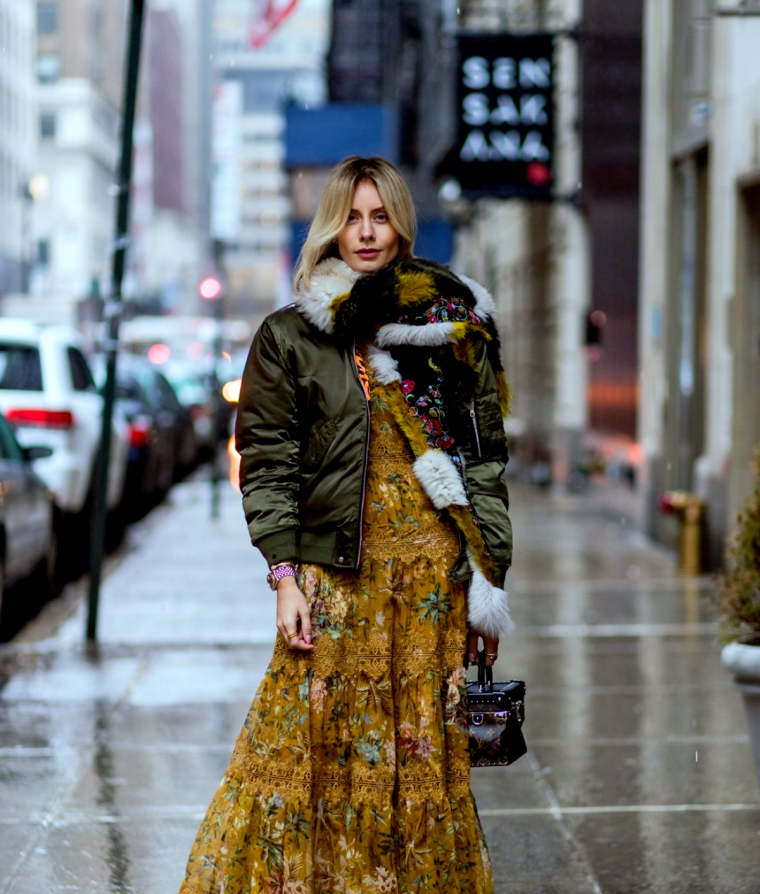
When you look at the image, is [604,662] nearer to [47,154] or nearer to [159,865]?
[159,865]

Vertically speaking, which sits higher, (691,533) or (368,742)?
(368,742)

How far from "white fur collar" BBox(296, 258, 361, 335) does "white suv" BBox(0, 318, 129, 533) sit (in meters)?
8.31

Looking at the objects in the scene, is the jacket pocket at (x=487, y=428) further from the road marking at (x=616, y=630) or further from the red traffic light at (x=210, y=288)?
the red traffic light at (x=210, y=288)

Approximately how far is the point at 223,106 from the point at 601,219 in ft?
43.2

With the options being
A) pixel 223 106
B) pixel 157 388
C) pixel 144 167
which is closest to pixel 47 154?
pixel 144 167

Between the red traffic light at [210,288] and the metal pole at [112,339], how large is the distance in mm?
10858

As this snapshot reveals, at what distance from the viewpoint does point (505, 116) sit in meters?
17.5

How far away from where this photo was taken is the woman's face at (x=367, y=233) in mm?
3689

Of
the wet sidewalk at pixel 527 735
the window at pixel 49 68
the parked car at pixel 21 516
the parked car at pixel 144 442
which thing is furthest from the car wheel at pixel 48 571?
the window at pixel 49 68

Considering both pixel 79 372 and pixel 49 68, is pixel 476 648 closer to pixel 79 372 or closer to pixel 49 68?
pixel 79 372

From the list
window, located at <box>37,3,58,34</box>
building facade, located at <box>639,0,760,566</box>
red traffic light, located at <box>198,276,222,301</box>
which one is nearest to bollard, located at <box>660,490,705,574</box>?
building facade, located at <box>639,0,760,566</box>

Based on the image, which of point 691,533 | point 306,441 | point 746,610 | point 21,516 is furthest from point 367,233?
point 691,533

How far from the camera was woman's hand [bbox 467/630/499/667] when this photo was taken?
3714mm

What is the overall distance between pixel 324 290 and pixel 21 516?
20.0ft
